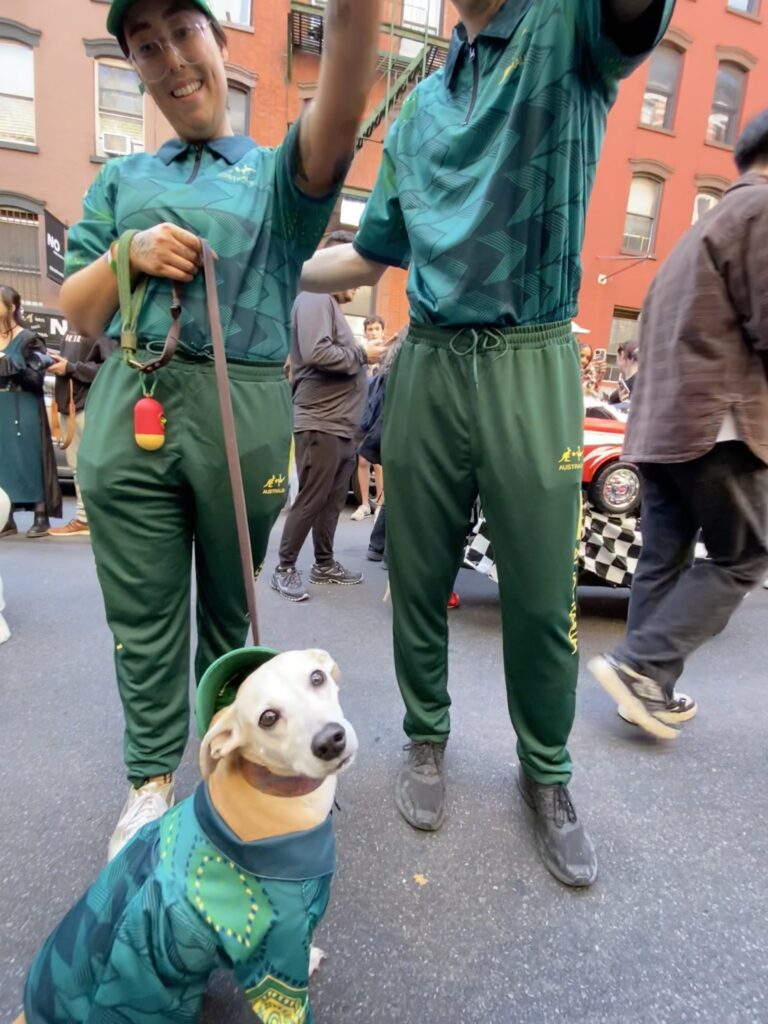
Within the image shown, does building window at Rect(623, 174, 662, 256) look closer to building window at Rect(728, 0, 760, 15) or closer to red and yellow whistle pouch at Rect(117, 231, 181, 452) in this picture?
building window at Rect(728, 0, 760, 15)

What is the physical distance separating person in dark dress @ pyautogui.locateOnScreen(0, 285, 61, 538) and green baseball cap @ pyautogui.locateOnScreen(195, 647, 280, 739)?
3.86m

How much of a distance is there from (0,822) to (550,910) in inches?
54.5

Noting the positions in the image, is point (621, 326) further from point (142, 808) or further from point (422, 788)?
point (142, 808)

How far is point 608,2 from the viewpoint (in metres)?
1.14

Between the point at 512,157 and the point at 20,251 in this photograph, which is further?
the point at 20,251

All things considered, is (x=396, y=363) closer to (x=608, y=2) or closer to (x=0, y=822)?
(x=608, y=2)

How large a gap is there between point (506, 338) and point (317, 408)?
7.33 ft

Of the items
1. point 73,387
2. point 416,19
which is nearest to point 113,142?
point 416,19

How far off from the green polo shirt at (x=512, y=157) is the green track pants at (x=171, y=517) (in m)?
0.50

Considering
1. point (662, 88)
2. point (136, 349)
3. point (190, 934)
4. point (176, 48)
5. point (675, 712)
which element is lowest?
point (675, 712)

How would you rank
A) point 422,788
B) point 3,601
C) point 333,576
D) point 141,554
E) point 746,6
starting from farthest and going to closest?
point 746,6, point 333,576, point 3,601, point 422,788, point 141,554

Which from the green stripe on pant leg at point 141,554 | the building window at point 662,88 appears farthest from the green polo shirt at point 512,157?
the building window at point 662,88

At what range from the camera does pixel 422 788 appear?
1642 millimetres

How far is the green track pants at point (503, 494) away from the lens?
1369mm
